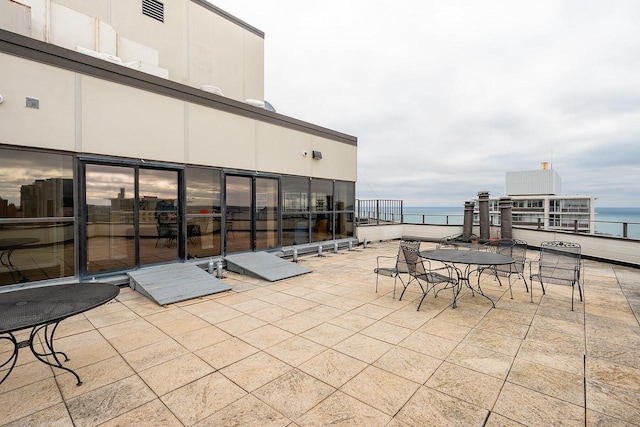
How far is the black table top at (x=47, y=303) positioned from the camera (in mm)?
2008

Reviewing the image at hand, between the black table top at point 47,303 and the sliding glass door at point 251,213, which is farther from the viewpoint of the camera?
the sliding glass door at point 251,213

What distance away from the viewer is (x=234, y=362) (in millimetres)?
2744

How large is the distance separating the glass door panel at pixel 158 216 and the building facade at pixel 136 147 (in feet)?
0.07

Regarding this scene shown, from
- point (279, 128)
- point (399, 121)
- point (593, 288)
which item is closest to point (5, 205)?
point (279, 128)

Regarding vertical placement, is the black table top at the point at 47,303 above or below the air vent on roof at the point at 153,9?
below

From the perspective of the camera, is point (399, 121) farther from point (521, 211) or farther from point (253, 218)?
point (521, 211)

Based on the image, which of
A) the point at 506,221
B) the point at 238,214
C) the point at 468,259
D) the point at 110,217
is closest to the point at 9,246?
the point at 110,217

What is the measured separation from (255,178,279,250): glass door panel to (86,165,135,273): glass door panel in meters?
3.04

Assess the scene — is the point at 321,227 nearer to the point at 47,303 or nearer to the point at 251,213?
the point at 251,213

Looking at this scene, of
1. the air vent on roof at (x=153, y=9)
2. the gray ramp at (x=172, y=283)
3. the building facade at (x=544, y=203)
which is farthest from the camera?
the building facade at (x=544, y=203)

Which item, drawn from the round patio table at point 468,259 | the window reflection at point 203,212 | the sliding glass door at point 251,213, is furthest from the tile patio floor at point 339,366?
the sliding glass door at point 251,213

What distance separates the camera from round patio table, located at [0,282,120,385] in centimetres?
200

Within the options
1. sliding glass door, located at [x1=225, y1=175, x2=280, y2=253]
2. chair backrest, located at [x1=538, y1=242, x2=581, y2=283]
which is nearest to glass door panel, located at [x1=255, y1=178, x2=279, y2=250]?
sliding glass door, located at [x1=225, y1=175, x2=280, y2=253]

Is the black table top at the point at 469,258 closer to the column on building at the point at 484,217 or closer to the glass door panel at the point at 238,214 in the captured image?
the glass door panel at the point at 238,214
